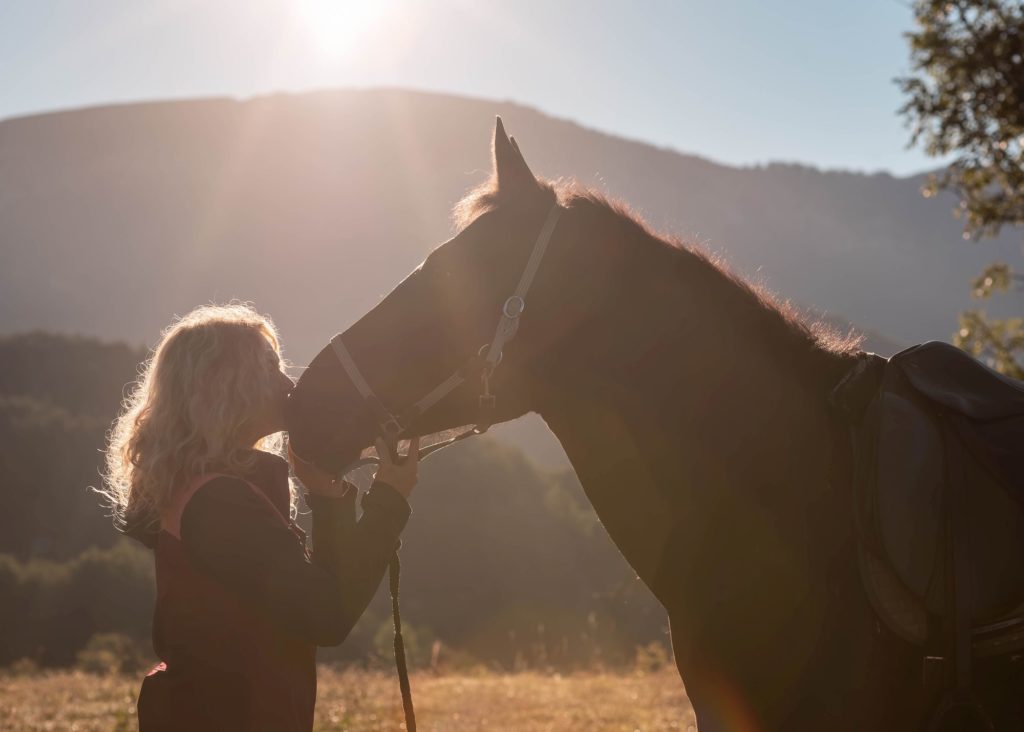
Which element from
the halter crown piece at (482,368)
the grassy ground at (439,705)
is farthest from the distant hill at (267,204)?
the halter crown piece at (482,368)

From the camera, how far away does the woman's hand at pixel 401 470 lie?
8.32 ft

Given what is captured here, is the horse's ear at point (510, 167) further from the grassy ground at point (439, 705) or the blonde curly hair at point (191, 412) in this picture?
the grassy ground at point (439, 705)

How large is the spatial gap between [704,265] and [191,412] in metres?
1.70

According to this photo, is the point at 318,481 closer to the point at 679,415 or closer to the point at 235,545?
the point at 235,545

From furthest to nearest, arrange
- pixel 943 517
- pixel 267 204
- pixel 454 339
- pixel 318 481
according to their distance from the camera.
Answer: pixel 267 204, pixel 318 481, pixel 454 339, pixel 943 517

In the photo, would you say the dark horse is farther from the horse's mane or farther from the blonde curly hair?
the blonde curly hair

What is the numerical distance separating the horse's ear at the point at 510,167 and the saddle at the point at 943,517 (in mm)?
1157

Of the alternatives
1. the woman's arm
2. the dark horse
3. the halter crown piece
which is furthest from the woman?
the dark horse

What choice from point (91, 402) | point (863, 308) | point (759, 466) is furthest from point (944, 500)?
point (863, 308)

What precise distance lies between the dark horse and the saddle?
8cm

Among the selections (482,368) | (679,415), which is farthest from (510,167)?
(679,415)

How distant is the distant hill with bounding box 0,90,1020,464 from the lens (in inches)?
3652

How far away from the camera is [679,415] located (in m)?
2.27

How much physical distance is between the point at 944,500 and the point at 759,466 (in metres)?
0.47
